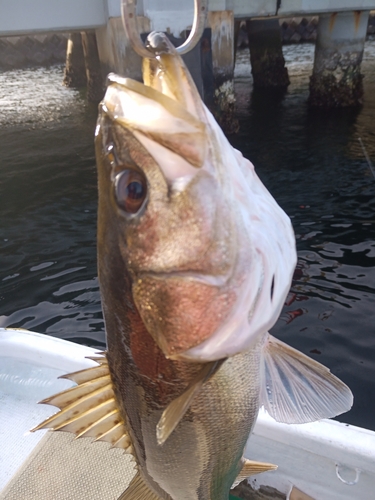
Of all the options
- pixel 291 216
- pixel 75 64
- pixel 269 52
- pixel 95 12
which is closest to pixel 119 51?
pixel 95 12

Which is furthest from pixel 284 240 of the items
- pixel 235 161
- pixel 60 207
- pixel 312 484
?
pixel 60 207

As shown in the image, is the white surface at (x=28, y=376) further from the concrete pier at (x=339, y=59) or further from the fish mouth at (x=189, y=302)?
the concrete pier at (x=339, y=59)

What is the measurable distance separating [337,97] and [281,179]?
6.59 meters

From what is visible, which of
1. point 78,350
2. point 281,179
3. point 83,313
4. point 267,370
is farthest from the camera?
point 281,179

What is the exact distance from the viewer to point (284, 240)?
1.36m

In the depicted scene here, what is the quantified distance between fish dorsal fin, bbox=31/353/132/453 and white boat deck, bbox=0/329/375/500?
105 centimetres

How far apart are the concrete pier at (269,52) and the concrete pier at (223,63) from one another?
24.9ft

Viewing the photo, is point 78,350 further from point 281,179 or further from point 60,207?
point 281,179

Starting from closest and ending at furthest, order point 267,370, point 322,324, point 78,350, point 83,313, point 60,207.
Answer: point 267,370 → point 78,350 → point 322,324 → point 83,313 → point 60,207

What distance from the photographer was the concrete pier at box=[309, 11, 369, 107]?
44.6 feet

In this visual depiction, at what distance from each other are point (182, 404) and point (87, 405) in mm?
631

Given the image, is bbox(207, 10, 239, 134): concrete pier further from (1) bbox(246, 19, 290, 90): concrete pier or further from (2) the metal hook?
(2) the metal hook

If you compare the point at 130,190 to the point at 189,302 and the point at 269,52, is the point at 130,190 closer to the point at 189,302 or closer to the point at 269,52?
the point at 189,302

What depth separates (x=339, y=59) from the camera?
1394 cm
